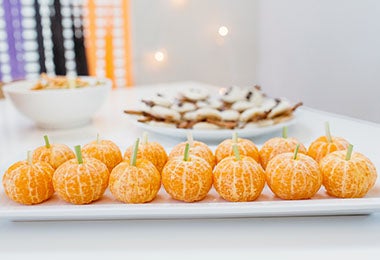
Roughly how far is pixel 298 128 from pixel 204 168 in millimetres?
608

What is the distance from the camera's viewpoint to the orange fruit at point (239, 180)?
68 centimetres

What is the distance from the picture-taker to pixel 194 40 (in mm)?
3479

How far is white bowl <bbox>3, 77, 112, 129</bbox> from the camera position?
123 cm

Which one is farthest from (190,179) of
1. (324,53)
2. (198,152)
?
(324,53)

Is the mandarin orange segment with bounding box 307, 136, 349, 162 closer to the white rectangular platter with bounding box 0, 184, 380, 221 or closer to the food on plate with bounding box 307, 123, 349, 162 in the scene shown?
the food on plate with bounding box 307, 123, 349, 162

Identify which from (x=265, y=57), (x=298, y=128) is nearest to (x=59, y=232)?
(x=298, y=128)

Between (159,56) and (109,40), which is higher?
(109,40)

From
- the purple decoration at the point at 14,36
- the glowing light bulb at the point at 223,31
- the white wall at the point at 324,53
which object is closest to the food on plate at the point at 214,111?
the white wall at the point at 324,53

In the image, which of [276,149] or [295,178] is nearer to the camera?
[295,178]

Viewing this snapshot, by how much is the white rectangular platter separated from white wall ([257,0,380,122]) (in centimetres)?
213

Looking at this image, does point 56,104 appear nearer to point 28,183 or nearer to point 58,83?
point 58,83

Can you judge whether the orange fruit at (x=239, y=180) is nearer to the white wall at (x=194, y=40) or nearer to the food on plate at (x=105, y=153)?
the food on plate at (x=105, y=153)

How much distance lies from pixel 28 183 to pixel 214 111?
1.86 feet

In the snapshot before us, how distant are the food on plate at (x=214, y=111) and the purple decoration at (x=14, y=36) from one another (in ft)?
6.76
